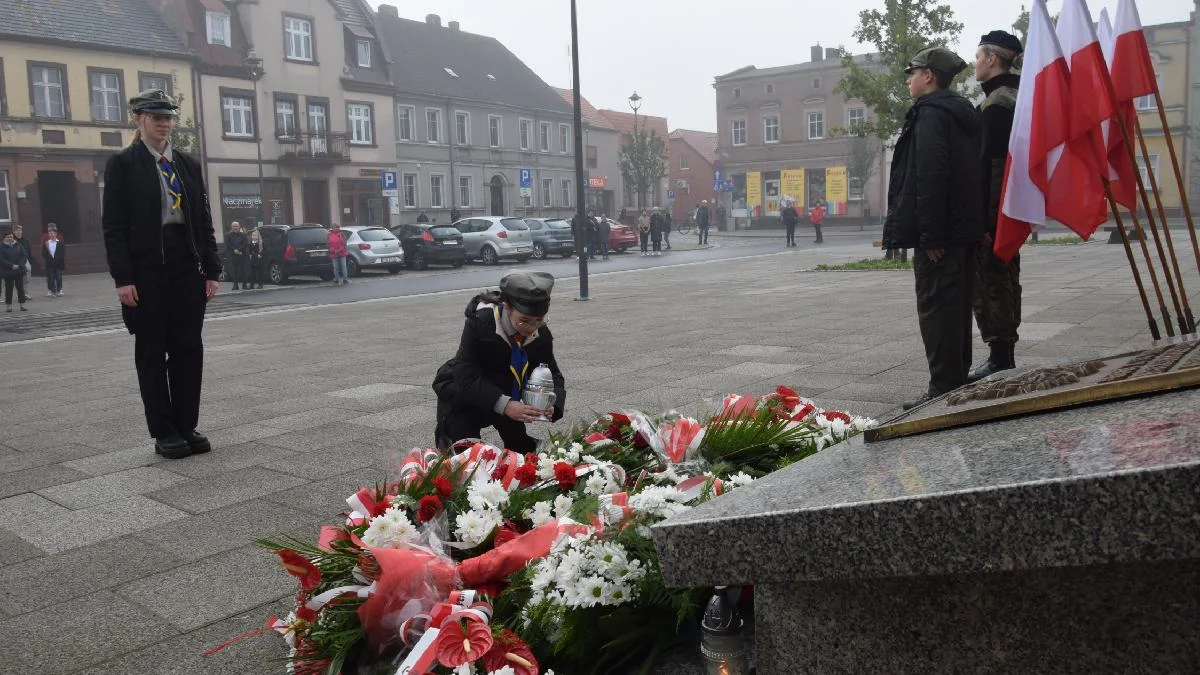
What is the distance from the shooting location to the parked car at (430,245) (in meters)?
31.8

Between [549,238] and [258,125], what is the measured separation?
1411 cm

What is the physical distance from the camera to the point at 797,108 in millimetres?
64062

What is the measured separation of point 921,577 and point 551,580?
954 millimetres

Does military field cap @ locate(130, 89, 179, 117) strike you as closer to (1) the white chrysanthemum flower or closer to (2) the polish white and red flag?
(1) the white chrysanthemum flower

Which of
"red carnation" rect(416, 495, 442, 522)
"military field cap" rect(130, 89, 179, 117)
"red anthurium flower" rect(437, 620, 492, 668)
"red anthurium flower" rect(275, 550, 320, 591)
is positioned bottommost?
"red anthurium flower" rect(437, 620, 492, 668)

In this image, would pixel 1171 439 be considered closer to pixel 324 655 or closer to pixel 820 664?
pixel 820 664

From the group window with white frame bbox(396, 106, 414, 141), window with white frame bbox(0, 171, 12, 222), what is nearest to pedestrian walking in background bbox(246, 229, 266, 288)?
window with white frame bbox(0, 171, 12, 222)

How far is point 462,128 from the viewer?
176ft

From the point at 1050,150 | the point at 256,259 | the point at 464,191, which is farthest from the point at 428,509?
the point at 464,191

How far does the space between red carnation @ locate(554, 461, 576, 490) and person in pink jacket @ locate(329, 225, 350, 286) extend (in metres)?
23.1

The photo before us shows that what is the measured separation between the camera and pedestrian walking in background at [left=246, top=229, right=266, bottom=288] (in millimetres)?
25375

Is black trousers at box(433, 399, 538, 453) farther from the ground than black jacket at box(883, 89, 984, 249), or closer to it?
closer to it

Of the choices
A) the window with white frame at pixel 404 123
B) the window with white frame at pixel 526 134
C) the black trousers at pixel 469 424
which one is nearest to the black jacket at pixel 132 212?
the black trousers at pixel 469 424

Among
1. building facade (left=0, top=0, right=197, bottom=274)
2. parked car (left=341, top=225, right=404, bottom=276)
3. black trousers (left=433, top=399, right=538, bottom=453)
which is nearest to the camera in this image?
black trousers (left=433, top=399, right=538, bottom=453)
